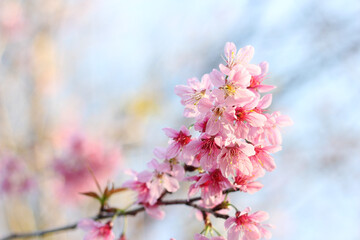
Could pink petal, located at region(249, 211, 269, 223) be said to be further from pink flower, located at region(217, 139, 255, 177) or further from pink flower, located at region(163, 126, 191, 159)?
pink flower, located at region(163, 126, 191, 159)

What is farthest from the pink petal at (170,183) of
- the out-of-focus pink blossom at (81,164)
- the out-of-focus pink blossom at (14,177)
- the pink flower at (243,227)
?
the out-of-focus pink blossom at (14,177)

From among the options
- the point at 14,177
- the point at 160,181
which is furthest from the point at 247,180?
the point at 14,177

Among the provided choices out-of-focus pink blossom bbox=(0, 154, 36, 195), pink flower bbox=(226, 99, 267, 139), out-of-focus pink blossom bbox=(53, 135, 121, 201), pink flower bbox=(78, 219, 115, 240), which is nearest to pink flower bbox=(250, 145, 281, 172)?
pink flower bbox=(226, 99, 267, 139)

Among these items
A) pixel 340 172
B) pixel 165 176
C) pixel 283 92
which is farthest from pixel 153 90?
pixel 165 176

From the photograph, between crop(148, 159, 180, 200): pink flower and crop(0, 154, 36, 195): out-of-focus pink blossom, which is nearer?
→ crop(148, 159, 180, 200): pink flower

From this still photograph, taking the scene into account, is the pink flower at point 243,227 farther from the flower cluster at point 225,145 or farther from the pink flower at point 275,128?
the pink flower at point 275,128

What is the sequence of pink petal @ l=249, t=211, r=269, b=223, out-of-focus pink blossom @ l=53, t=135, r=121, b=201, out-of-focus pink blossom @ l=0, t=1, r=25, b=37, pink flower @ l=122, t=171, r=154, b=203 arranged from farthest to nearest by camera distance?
out-of-focus pink blossom @ l=0, t=1, r=25, b=37, out-of-focus pink blossom @ l=53, t=135, r=121, b=201, pink flower @ l=122, t=171, r=154, b=203, pink petal @ l=249, t=211, r=269, b=223

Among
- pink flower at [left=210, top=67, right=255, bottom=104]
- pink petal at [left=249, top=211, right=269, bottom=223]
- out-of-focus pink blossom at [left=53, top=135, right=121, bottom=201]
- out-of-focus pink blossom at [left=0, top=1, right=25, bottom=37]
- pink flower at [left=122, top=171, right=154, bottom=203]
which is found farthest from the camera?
out-of-focus pink blossom at [left=0, top=1, right=25, bottom=37]

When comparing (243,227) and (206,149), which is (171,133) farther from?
(243,227)
